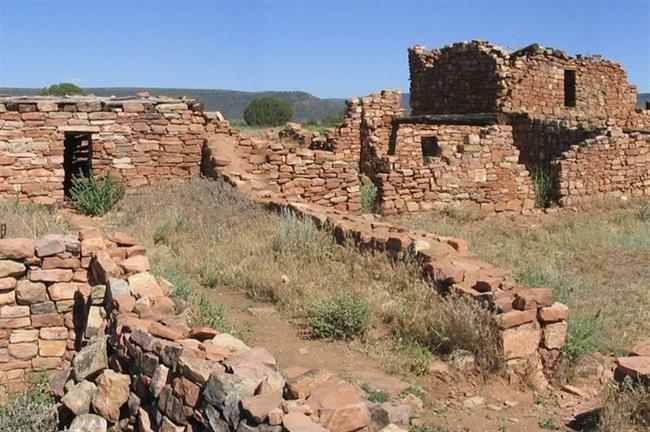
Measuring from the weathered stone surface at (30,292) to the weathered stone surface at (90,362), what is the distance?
1373 millimetres

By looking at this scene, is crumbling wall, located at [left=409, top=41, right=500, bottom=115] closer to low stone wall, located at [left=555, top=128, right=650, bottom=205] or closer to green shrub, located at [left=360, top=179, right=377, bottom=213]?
low stone wall, located at [left=555, top=128, right=650, bottom=205]

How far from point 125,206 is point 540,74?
1066cm

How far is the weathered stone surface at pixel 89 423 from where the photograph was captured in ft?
14.9

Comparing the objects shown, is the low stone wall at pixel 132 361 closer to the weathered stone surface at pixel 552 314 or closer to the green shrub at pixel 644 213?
the weathered stone surface at pixel 552 314

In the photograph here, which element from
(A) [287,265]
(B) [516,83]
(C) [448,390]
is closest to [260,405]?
(C) [448,390]

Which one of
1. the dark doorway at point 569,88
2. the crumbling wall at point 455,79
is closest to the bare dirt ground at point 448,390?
the crumbling wall at point 455,79

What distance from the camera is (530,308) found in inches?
222

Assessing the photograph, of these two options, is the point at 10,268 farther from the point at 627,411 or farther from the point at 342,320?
the point at 627,411

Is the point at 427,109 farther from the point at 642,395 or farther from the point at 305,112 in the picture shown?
the point at 305,112

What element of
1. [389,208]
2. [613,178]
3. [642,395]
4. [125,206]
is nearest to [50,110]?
[125,206]

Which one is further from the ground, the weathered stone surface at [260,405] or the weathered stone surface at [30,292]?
the weathered stone surface at [30,292]

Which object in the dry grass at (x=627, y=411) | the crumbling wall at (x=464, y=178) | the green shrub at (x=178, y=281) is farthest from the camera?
Result: the crumbling wall at (x=464, y=178)

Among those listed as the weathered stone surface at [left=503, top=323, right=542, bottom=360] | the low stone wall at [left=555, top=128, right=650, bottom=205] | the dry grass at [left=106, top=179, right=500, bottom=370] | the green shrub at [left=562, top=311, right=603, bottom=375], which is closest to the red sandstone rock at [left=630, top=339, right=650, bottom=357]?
the green shrub at [left=562, top=311, right=603, bottom=375]

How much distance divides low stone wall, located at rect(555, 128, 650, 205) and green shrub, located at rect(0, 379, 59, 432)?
1106 centimetres
